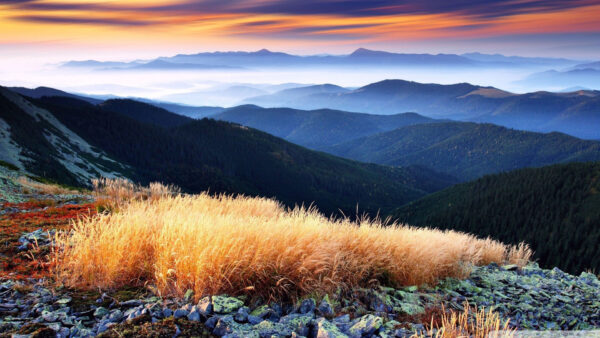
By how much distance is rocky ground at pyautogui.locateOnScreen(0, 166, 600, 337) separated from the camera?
13.8 feet

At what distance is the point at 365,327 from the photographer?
4.64m

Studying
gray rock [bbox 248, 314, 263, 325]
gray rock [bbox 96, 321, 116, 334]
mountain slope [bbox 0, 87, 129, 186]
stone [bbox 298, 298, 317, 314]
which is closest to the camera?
gray rock [bbox 96, 321, 116, 334]

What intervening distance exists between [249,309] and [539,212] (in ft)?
515

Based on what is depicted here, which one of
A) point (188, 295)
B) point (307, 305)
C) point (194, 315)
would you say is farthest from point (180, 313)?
point (307, 305)

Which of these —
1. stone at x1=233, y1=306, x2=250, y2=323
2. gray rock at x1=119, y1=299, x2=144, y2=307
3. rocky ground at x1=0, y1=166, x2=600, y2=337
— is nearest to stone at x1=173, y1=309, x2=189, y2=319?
rocky ground at x1=0, y1=166, x2=600, y2=337

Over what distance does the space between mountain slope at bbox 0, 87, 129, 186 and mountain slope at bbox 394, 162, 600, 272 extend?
10340 centimetres

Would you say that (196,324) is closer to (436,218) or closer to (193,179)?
(436,218)

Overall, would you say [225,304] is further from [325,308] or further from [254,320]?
[325,308]

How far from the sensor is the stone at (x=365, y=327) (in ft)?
14.7

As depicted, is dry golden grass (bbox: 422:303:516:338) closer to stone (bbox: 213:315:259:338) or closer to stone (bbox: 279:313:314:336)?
stone (bbox: 279:313:314:336)

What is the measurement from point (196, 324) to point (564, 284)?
8.79 meters

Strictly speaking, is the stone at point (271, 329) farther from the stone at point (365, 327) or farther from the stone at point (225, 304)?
the stone at point (365, 327)

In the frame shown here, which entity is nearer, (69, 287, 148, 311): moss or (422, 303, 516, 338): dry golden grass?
(422, 303, 516, 338): dry golden grass

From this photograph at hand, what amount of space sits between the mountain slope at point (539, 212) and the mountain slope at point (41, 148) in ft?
339
